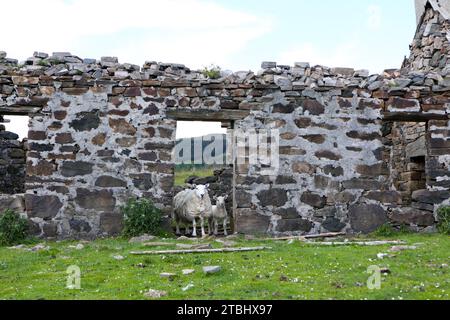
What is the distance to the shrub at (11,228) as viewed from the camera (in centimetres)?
1012

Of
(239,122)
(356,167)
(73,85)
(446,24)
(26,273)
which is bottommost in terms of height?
(26,273)

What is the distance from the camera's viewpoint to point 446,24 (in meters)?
13.8

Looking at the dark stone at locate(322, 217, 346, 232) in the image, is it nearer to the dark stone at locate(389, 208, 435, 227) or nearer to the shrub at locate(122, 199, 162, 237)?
the dark stone at locate(389, 208, 435, 227)

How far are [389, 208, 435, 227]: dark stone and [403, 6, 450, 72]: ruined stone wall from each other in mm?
3623

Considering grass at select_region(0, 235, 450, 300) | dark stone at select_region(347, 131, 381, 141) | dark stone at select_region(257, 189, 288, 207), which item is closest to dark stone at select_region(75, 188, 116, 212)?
grass at select_region(0, 235, 450, 300)

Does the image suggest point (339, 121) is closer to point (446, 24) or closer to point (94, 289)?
point (446, 24)

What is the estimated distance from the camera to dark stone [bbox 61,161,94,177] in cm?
1077

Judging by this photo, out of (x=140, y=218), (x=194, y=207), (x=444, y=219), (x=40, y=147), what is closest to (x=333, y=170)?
(x=444, y=219)

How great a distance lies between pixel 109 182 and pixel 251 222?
277 centimetres

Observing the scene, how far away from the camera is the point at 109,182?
10.8 metres

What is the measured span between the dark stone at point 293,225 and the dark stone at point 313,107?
211 centimetres

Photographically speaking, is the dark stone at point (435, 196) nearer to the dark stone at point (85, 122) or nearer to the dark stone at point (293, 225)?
the dark stone at point (293, 225)

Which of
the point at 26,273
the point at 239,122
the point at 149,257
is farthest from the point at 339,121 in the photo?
the point at 26,273
